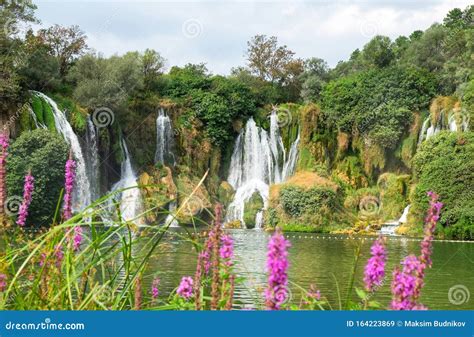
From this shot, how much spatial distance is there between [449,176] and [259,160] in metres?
12.4

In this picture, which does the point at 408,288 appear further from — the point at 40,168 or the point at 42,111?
the point at 42,111

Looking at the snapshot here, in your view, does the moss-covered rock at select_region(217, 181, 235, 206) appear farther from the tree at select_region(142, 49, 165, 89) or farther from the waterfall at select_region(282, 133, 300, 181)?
the tree at select_region(142, 49, 165, 89)

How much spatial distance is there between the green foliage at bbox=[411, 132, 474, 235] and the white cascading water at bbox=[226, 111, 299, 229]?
9.20 metres

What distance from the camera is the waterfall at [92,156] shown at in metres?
38.0

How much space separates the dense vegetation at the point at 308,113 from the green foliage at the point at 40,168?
2730 millimetres

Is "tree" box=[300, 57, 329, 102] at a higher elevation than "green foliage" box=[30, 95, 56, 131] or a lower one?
higher

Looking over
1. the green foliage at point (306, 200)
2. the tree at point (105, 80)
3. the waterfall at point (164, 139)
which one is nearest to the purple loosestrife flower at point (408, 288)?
the green foliage at point (306, 200)

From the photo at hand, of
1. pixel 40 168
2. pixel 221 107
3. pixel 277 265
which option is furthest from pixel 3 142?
pixel 221 107

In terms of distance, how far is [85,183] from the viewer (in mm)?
35938

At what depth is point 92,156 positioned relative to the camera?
38312mm

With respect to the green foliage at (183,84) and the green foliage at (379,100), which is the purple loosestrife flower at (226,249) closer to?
the green foliage at (379,100)

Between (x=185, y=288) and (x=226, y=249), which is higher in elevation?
(x=226, y=249)

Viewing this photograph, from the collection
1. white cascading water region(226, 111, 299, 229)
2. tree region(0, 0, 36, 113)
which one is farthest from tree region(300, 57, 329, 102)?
tree region(0, 0, 36, 113)

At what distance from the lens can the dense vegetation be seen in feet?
120
